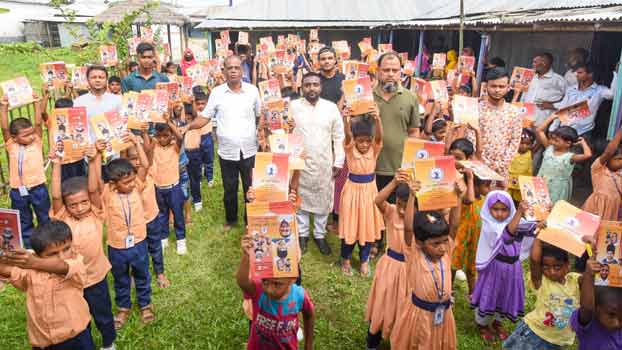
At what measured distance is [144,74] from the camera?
221 inches

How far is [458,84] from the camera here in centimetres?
679

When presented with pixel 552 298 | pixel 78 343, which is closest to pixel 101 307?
pixel 78 343

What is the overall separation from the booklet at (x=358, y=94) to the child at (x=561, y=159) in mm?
2161

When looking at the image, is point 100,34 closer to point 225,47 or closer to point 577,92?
point 225,47

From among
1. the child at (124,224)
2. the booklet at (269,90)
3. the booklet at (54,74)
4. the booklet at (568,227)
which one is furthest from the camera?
the booklet at (54,74)

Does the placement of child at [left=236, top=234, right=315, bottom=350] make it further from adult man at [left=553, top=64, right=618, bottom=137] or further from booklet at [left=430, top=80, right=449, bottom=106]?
adult man at [left=553, top=64, right=618, bottom=137]

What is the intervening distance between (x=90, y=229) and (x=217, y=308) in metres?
1.43

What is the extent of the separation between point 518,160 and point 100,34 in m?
8.70

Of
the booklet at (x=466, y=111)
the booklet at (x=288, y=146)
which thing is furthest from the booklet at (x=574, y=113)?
the booklet at (x=288, y=146)

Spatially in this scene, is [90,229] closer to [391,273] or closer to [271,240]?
[271,240]

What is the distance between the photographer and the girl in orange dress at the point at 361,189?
453 centimetres

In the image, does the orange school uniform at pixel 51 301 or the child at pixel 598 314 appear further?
the orange school uniform at pixel 51 301

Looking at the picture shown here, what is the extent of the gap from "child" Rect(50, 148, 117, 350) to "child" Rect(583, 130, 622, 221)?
4.39 metres

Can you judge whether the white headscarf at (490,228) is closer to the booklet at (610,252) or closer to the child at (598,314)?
the child at (598,314)
